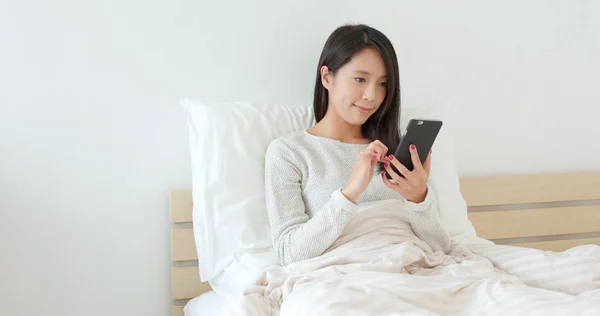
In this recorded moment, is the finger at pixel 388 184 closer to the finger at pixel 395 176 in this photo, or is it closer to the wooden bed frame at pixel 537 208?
the finger at pixel 395 176

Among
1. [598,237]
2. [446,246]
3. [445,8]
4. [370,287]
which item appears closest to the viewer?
[370,287]

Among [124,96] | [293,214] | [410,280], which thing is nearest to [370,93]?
[293,214]

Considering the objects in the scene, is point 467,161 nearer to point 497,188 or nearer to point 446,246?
point 497,188

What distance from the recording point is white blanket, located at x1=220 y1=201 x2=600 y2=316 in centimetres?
118

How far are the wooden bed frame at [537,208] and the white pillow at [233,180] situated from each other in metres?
0.28

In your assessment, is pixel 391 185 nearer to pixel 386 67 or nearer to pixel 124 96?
pixel 386 67

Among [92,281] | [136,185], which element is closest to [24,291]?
[92,281]

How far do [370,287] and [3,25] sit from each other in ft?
3.65

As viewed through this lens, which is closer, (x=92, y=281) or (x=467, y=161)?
Result: (x=92, y=281)

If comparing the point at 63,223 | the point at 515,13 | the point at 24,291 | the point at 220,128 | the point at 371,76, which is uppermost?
the point at 515,13

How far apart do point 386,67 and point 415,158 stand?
0.93 ft

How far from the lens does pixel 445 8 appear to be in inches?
83.1

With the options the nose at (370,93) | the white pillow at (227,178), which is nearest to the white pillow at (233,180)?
the white pillow at (227,178)

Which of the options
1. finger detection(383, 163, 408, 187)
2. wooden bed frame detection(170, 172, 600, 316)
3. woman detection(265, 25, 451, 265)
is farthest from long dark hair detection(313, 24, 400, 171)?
wooden bed frame detection(170, 172, 600, 316)
